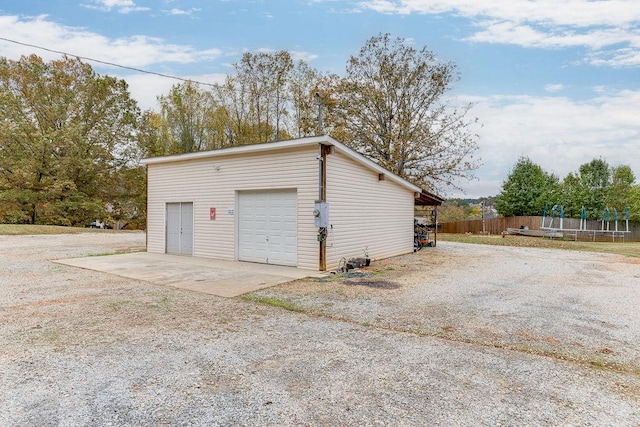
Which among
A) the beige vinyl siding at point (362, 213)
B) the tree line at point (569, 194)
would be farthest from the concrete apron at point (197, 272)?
the tree line at point (569, 194)

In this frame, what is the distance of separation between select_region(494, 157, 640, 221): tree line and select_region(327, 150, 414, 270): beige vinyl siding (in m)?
17.7

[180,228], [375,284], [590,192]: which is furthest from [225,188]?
[590,192]

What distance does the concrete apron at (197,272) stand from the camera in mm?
7004

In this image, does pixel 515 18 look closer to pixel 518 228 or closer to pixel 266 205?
pixel 266 205

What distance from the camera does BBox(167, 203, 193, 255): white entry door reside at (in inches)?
454

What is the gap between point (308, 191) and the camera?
29.2ft

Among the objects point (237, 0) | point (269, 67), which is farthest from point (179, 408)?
point (269, 67)

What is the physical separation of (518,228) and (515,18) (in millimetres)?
18251

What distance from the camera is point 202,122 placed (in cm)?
2434

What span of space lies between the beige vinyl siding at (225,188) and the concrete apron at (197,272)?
60 cm

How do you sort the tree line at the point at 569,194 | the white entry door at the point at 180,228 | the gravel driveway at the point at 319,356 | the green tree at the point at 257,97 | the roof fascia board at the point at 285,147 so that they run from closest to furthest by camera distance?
the gravel driveway at the point at 319,356
the roof fascia board at the point at 285,147
the white entry door at the point at 180,228
the green tree at the point at 257,97
the tree line at the point at 569,194

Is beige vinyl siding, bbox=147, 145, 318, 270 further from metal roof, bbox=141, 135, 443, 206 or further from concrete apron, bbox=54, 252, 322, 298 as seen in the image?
concrete apron, bbox=54, 252, 322, 298

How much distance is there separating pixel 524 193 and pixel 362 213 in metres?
23.0

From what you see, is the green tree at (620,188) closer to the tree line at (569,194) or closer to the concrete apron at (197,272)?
the tree line at (569,194)
